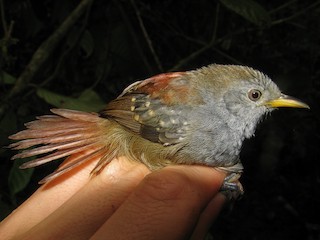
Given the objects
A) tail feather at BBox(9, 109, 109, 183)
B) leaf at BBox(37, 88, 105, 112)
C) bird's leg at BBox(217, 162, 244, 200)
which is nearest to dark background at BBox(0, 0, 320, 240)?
leaf at BBox(37, 88, 105, 112)

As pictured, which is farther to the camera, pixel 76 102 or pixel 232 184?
pixel 76 102

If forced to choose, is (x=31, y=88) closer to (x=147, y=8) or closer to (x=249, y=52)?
(x=147, y=8)

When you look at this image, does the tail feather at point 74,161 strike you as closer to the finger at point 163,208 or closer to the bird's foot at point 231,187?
the finger at point 163,208

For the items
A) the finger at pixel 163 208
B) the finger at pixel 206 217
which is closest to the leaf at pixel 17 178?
the finger at pixel 163 208

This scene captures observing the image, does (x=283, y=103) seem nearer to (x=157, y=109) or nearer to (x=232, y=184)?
(x=232, y=184)

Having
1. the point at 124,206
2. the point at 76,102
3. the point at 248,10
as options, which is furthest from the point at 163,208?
the point at 248,10

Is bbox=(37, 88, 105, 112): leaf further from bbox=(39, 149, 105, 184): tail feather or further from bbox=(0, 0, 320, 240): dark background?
bbox=(39, 149, 105, 184): tail feather
